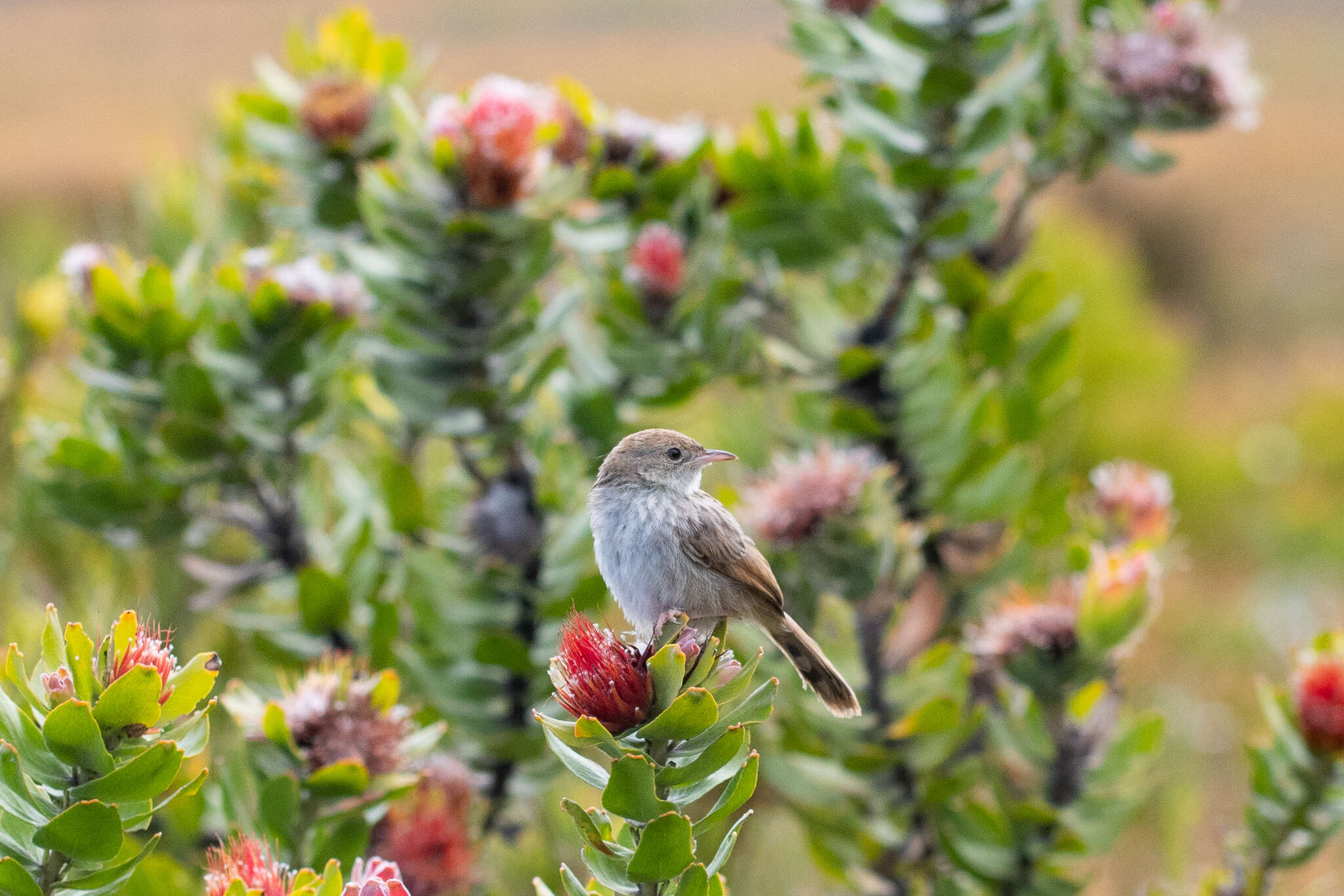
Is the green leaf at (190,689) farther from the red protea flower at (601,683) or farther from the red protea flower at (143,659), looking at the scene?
the red protea flower at (601,683)

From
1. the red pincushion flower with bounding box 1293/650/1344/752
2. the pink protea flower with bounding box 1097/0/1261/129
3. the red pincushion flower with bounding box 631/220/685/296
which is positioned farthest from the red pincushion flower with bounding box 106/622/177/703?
the pink protea flower with bounding box 1097/0/1261/129

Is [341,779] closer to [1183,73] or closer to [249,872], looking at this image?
[249,872]

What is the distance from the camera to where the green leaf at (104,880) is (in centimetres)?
66

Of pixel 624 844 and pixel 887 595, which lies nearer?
pixel 624 844

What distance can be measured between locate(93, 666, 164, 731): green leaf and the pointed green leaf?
19 millimetres

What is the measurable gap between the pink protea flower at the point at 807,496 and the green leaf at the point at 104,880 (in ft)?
2.12

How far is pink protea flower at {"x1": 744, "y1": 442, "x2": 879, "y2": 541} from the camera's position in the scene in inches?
44.6

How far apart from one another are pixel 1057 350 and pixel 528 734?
78 centimetres

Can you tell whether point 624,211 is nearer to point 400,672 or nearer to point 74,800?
point 400,672

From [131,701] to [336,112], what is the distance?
103 cm

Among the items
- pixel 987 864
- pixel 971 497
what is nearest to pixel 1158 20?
pixel 971 497

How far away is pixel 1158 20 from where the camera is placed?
1.40 m

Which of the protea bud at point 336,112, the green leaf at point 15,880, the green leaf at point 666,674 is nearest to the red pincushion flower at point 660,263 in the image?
the protea bud at point 336,112

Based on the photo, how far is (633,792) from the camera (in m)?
0.60
